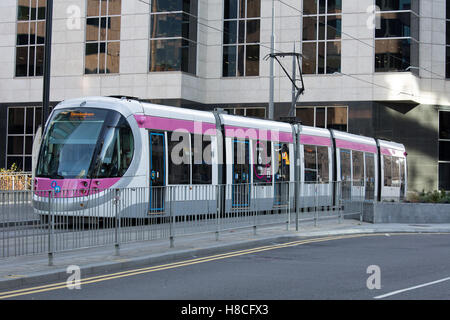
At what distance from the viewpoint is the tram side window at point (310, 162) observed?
27031 millimetres

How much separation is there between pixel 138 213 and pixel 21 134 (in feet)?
114

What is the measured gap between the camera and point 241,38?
147ft

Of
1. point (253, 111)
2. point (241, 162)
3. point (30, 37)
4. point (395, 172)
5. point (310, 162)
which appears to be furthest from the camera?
point (30, 37)

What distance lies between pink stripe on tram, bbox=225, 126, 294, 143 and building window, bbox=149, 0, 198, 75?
17.2 m

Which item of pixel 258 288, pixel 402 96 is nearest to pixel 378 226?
pixel 258 288

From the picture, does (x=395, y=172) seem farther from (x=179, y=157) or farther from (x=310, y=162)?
(x=179, y=157)

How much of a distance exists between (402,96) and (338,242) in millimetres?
26788

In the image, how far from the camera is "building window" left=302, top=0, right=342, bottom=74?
142 ft

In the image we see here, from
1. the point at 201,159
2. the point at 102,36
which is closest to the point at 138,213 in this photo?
the point at 201,159

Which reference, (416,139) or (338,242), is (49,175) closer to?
(338,242)

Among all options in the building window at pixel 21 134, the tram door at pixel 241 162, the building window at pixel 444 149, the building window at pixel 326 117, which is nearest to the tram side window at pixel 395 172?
the building window at pixel 326 117

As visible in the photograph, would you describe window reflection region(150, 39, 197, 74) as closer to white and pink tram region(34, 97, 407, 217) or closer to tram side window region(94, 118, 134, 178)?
white and pink tram region(34, 97, 407, 217)

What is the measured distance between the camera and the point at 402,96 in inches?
1660

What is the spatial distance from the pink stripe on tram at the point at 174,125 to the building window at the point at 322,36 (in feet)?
76.4
